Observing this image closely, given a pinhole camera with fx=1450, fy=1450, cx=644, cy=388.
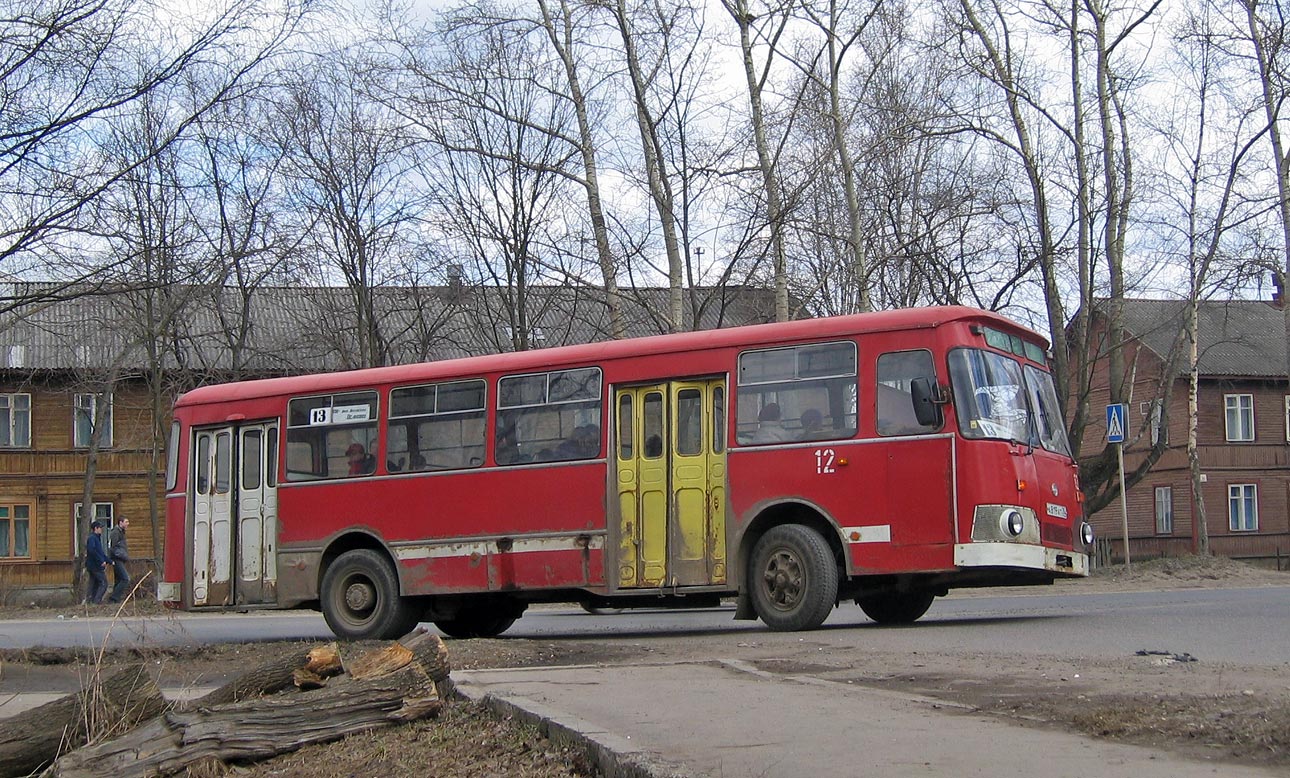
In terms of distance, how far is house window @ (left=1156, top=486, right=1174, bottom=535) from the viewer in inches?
2158

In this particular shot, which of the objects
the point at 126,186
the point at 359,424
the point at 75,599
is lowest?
the point at 75,599

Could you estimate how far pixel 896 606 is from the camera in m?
14.8

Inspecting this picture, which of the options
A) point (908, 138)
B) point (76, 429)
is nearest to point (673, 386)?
point (908, 138)

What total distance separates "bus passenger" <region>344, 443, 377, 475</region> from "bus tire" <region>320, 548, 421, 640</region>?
0.85 metres

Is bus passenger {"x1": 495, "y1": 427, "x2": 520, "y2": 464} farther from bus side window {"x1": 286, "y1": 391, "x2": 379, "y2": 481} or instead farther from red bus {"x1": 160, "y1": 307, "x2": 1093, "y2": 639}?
bus side window {"x1": 286, "y1": 391, "x2": 379, "y2": 481}

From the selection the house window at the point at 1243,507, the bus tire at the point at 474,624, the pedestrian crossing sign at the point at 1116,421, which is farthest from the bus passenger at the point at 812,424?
the house window at the point at 1243,507

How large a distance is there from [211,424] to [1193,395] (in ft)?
86.6

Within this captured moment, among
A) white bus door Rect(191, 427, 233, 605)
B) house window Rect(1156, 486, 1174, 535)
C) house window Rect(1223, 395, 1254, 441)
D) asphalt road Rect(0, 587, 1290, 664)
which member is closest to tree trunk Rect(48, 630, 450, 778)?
asphalt road Rect(0, 587, 1290, 664)

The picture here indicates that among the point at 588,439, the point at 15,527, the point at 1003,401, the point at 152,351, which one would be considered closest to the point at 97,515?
the point at 15,527

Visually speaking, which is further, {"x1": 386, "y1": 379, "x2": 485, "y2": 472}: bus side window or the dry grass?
{"x1": 386, "y1": 379, "x2": 485, "y2": 472}: bus side window

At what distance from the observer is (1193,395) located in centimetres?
3559

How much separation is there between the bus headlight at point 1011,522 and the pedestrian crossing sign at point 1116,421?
1293 cm

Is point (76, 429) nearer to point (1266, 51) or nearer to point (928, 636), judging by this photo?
point (1266, 51)

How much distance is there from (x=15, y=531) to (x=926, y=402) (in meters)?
42.6
